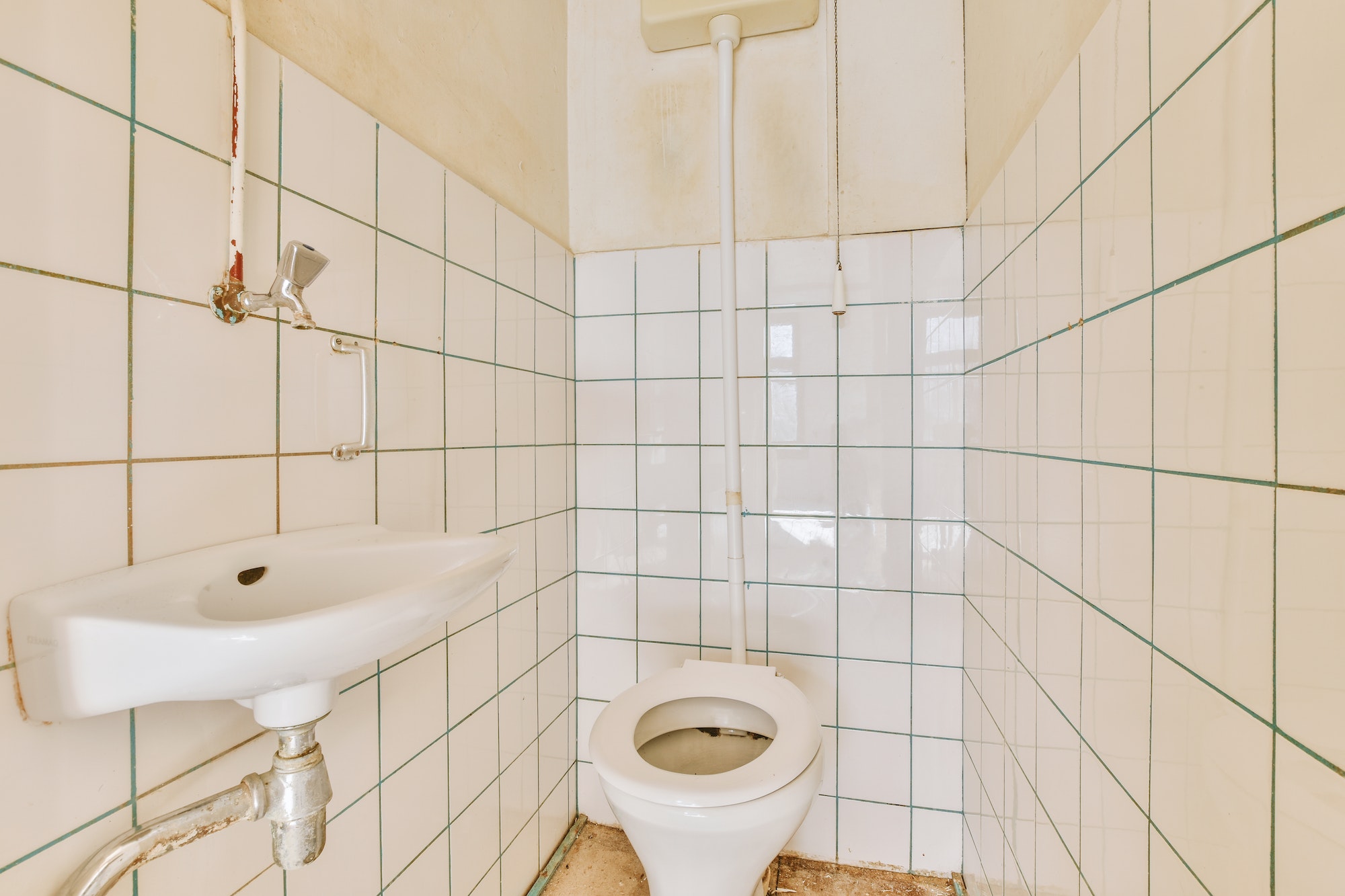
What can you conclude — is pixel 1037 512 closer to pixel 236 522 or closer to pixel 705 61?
pixel 236 522

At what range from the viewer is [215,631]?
1.46ft

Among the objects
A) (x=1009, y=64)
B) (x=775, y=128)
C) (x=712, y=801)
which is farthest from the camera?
(x=775, y=128)

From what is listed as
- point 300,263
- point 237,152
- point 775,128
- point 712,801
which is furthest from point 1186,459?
point 775,128

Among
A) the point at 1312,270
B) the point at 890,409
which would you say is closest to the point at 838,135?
the point at 890,409

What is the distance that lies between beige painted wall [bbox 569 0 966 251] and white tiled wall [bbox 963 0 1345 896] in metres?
Answer: 0.52

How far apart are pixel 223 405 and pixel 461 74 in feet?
2.70

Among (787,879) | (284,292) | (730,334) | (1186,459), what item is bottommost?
(787,879)

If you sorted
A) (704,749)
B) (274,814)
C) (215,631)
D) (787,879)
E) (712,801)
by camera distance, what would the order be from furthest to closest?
(787,879) → (704,749) → (712,801) → (274,814) → (215,631)

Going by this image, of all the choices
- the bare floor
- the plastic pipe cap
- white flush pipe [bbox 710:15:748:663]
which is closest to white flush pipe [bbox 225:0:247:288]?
white flush pipe [bbox 710:15:748:663]

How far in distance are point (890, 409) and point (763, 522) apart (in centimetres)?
42

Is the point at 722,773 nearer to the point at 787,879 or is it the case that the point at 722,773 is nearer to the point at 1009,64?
the point at 787,879

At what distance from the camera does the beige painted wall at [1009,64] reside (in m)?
0.79

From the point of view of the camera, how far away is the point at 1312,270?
37cm

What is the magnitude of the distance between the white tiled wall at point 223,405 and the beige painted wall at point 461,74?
0.06 m
